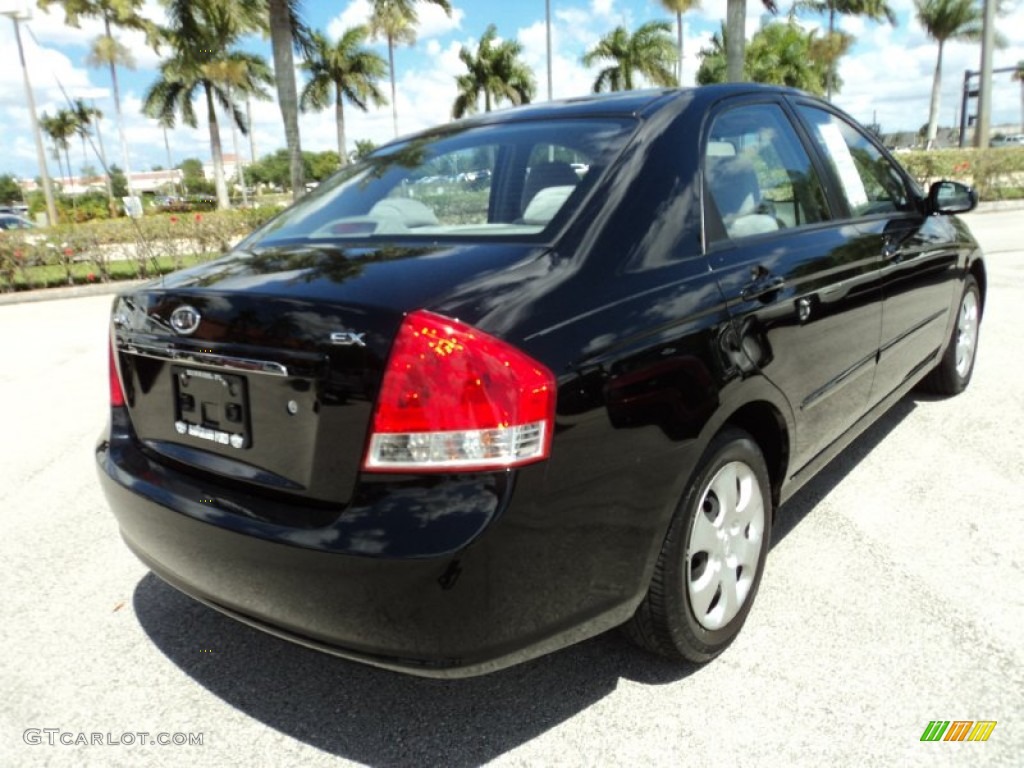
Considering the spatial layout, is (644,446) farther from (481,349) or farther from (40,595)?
(40,595)

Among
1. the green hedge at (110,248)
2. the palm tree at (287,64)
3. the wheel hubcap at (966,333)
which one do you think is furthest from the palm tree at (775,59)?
the wheel hubcap at (966,333)

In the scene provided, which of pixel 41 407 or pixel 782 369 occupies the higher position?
pixel 782 369

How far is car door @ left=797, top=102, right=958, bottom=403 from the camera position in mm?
3287

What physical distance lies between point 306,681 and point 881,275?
264 cm

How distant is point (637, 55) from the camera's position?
37.8m

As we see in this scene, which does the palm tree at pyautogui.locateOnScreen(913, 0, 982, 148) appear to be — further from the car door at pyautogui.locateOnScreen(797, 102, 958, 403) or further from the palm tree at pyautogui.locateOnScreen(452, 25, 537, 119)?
the car door at pyautogui.locateOnScreen(797, 102, 958, 403)

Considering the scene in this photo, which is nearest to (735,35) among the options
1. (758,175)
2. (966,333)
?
(966,333)

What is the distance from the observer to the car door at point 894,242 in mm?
3287

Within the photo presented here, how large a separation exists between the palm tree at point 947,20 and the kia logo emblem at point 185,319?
51.0m

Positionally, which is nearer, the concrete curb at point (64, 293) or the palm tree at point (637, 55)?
the concrete curb at point (64, 293)

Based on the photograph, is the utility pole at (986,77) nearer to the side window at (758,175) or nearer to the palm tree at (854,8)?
the palm tree at (854,8)

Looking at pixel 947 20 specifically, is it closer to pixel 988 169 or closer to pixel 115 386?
pixel 988 169

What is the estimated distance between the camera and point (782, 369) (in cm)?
249

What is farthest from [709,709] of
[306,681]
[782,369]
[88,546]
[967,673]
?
[88,546]
